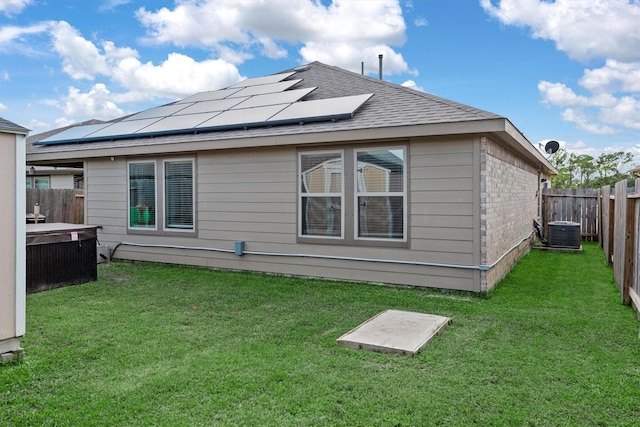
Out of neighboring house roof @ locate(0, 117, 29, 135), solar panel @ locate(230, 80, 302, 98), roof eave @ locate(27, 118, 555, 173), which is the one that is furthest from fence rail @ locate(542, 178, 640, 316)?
solar panel @ locate(230, 80, 302, 98)

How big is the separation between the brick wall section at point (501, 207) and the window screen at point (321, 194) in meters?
2.01

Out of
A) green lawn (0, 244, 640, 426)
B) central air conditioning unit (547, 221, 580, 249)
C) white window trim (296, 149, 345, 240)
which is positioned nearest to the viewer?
green lawn (0, 244, 640, 426)

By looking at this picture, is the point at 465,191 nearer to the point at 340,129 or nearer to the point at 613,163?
the point at 340,129

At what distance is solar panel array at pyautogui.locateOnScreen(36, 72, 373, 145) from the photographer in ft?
23.7

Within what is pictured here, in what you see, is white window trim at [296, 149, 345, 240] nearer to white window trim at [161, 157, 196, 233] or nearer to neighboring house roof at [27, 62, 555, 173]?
neighboring house roof at [27, 62, 555, 173]

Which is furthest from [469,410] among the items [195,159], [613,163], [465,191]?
[613,163]

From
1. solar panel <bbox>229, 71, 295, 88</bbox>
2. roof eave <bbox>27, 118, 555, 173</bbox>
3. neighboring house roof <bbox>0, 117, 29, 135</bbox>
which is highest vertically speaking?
solar panel <bbox>229, 71, 295, 88</bbox>

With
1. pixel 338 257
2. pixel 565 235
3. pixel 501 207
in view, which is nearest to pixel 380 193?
pixel 338 257

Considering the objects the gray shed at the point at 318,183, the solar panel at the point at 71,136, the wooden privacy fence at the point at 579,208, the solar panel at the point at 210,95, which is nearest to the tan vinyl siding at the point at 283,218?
the gray shed at the point at 318,183

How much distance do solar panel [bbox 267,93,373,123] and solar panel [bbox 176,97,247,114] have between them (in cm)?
174

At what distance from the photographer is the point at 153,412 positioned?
2.65 m

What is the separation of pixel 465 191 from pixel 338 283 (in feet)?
7.28

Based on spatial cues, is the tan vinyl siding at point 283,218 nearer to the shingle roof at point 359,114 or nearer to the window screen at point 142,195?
the window screen at point 142,195

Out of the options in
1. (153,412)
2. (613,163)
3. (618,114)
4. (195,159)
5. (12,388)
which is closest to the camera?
(153,412)
